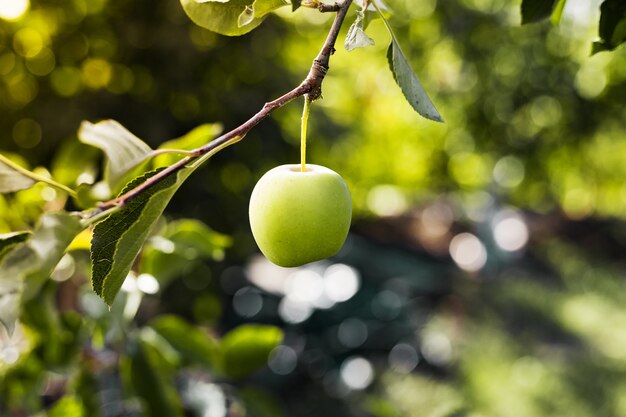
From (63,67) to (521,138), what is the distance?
2.49m

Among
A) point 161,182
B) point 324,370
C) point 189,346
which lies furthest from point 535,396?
point 161,182

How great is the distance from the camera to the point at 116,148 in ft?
1.30

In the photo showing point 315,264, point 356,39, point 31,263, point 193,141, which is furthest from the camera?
point 315,264

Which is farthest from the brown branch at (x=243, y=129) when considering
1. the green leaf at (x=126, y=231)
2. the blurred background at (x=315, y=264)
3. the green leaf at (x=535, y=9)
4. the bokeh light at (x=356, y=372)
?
the bokeh light at (x=356, y=372)

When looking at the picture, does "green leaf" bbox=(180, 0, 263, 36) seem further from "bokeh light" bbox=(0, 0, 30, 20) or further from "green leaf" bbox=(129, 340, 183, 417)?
"bokeh light" bbox=(0, 0, 30, 20)

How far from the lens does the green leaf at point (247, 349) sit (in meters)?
0.98

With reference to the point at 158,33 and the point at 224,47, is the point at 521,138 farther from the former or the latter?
the point at 158,33

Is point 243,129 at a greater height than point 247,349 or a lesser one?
greater

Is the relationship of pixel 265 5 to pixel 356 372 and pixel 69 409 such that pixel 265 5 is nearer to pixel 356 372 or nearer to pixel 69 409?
pixel 69 409

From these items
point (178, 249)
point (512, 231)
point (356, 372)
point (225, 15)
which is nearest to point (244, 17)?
point (225, 15)

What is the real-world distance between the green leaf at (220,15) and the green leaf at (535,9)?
23 centimetres

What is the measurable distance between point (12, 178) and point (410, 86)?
0.26 m

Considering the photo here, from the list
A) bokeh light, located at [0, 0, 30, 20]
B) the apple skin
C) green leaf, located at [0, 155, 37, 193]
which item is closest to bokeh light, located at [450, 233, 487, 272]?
bokeh light, located at [0, 0, 30, 20]

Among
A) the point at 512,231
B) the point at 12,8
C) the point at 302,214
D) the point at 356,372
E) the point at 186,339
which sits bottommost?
the point at 512,231
